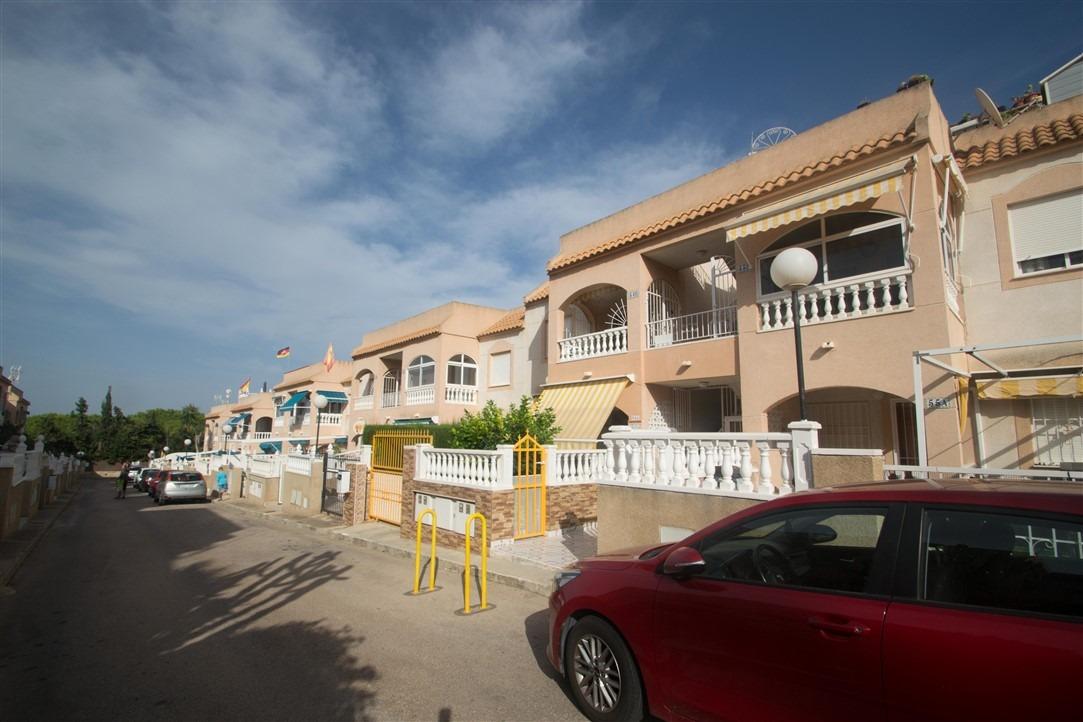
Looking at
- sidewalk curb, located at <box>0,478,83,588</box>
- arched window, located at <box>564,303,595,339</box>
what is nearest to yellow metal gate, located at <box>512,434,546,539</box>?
arched window, located at <box>564,303,595,339</box>

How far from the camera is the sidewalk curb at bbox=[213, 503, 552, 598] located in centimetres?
746

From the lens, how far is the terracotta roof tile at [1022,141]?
8855 mm

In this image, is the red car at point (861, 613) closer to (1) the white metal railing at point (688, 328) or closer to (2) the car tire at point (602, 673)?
(2) the car tire at point (602, 673)

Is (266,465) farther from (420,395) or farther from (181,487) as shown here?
(420,395)

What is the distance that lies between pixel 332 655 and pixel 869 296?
31.8 feet

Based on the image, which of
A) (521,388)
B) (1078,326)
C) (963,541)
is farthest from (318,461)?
(1078,326)

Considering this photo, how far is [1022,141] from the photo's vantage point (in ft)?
31.0

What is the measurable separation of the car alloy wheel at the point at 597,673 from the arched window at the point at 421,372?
21.3 metres

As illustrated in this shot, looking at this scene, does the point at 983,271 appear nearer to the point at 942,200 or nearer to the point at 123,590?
the point at 942,200

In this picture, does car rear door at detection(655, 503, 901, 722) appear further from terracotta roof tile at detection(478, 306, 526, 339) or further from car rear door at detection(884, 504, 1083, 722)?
terracotta roof tile at detection(478, 306, 526, 339)

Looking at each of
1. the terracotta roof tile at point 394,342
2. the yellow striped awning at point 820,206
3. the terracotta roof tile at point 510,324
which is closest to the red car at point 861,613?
the yellow striped awning at point 820,206

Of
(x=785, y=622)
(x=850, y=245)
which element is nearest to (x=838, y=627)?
(x=785, y=622)

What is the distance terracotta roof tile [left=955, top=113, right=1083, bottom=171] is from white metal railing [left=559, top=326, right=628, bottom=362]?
7869mm

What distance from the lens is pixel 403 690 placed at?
174 inches
